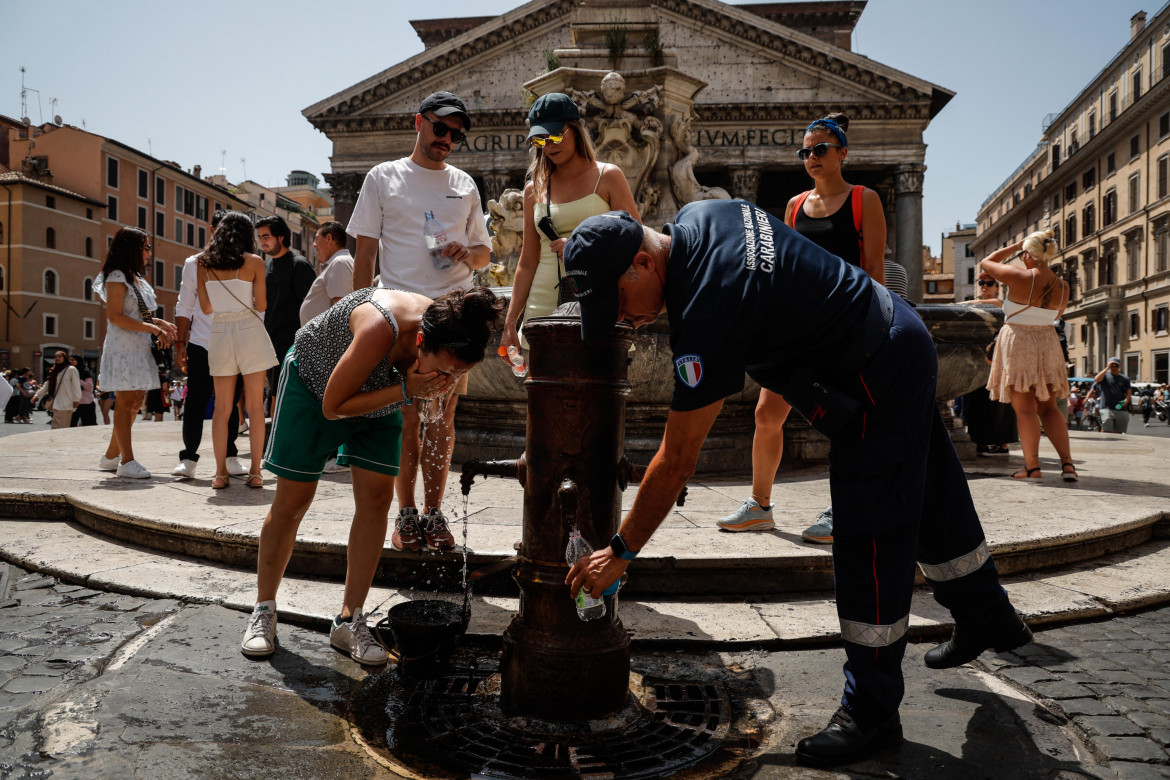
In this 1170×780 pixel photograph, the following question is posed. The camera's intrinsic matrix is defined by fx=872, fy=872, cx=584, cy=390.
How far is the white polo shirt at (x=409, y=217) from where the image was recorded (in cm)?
400

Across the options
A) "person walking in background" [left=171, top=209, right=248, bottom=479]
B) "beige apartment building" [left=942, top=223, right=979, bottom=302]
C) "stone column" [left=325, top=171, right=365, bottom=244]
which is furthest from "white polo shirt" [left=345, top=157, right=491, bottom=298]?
"beige apartment building" [left=942, top=223, right=979, bottom=302]

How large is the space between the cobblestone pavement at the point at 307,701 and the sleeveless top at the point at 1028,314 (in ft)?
9.93

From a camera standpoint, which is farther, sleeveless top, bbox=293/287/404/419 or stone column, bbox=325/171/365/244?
stone column, bbox=325/171/365/244

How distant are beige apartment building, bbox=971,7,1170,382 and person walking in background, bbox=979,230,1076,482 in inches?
1817

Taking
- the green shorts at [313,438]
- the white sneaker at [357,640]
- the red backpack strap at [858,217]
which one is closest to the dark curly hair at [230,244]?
the green shorts at [313,438]

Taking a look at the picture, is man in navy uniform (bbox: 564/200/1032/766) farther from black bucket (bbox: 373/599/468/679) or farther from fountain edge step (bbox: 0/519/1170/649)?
fountain edge step (bbox: 0/519/1170/649)

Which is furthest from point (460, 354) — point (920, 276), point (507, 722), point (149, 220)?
point (149, 220)

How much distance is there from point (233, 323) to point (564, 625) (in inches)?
146

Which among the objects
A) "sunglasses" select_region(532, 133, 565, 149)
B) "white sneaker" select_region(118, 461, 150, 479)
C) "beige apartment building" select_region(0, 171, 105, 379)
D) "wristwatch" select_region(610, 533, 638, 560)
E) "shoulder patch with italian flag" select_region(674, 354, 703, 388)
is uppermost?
"beige apartment building" select_region(0, 171, 105, 379)

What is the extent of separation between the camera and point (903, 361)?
2238 millimetres

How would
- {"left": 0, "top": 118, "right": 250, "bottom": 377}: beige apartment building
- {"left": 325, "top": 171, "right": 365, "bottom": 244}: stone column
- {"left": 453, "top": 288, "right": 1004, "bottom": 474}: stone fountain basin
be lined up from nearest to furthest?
{"left": 453, "top": 288, "right": 1004, "bottom": 474}: stone fountain basin, {"left": 325, "top": 171, "right": 365, "bottom": 244}: stone column, {"left": 0, "top": 118, "right": 250, "bottom": 377}: beige apartment building

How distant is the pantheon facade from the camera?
3734 cm

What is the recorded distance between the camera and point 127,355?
5930mm

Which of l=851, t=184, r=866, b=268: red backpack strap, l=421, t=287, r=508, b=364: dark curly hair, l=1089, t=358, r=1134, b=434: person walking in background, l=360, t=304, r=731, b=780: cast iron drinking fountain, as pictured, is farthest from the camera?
l=1089, t=358, r=1134, b=434: person walking in background
